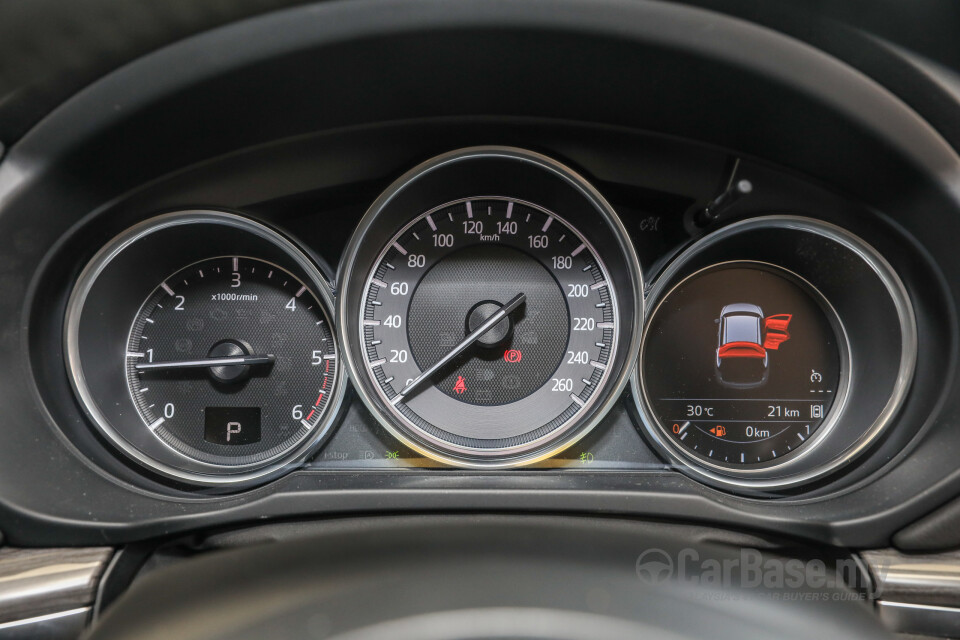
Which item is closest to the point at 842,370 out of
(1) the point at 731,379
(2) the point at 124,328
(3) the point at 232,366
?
(1) the point at 731,379

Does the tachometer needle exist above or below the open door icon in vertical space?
below

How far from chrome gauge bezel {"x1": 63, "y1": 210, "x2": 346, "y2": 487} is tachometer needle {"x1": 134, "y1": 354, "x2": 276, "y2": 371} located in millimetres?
134

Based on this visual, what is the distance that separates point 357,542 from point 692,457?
1.27m

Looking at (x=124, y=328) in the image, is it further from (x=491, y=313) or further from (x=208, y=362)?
(x=491, y=313)

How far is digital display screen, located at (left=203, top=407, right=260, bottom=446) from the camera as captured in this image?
2.21 metres

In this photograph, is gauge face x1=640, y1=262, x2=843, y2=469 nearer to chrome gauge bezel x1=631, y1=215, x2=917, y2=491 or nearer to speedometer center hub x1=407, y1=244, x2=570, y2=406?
chrome gauge bezel x1=631, y1=215, x2=917, y2=491

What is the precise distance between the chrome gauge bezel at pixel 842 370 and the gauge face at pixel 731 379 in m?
0.04

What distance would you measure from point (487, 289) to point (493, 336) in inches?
6.4

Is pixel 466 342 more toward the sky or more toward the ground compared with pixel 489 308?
more toward the ground

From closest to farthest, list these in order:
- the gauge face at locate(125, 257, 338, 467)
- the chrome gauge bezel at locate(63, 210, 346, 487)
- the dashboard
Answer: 1. the dashboard
2. the chrome gauge bezel at locate(63, 210, 346, 487)
3. the gauge face at locate(125, 257, 338, 467)

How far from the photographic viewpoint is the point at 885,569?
5.58 ft

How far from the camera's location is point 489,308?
2193 millimetres

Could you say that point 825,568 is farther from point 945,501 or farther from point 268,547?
point 268,547

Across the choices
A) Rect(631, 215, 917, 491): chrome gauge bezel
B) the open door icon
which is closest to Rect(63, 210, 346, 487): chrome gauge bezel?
Rect(631, 215, 917, 491): chrome gauge bezel
